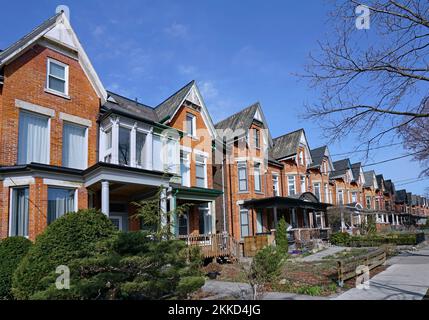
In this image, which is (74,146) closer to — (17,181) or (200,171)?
(17,181)

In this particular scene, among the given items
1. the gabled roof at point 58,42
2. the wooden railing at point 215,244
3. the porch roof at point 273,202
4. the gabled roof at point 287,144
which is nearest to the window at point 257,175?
the porch roof at point 273,202

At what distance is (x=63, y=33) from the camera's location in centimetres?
1567

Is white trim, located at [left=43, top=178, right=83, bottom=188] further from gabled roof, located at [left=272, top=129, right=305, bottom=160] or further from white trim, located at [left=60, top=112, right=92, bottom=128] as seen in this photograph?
gabled roof, located at [left=272, top=129, right=305, bottom=160]

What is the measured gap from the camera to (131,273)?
722cm

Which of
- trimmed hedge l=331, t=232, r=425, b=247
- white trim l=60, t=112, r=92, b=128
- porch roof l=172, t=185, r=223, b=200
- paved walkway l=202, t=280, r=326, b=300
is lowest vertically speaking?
trimmed hedge l=331, t=232, r=425, b=247

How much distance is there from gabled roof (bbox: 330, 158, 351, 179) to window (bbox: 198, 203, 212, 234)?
26416 mm

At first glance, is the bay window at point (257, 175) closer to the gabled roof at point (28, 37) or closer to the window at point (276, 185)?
the window at point (276, 185)

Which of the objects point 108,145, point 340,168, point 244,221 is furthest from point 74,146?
point 340,168

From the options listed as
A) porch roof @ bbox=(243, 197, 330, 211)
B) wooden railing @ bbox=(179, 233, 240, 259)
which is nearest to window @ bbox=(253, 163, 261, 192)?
porch roof @ bbox=(243, 197, 330, 211)

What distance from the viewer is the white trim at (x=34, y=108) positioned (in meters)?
13.6

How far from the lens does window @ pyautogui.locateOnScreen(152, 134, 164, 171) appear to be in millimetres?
18156

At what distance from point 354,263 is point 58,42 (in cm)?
1551
